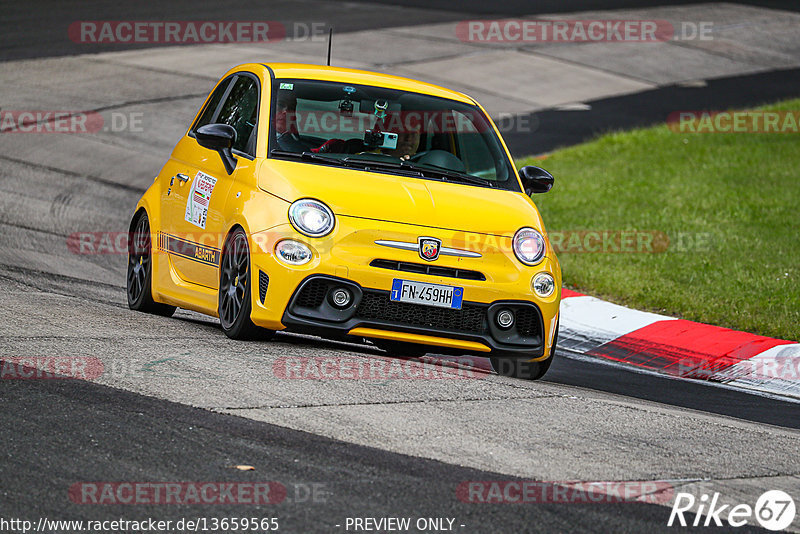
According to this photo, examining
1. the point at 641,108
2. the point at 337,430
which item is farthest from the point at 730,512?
the point at 641,108

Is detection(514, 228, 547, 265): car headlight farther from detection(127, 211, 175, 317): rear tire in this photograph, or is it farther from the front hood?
detection(127, 211, 175, 317): rear tire

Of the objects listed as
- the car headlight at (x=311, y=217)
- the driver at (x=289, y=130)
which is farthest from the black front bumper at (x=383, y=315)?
the driver at (x=289, y=130)

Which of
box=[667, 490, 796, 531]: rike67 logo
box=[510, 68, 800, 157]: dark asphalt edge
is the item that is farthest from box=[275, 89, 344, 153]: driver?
box=[510, 68, 800, 157]: dark asphalt edge

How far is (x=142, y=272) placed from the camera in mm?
8977

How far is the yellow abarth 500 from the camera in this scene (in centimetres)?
710

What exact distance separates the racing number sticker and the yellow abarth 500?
0.06ft

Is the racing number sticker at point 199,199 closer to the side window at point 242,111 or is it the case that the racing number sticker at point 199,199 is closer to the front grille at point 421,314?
the side window at point 242,111

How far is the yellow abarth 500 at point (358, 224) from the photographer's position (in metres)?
7.10

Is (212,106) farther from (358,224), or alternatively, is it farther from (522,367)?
(522,367)

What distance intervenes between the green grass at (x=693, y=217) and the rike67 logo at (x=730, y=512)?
481 centimetres

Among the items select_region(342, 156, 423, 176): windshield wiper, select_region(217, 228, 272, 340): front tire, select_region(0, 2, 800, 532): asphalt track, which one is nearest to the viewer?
select_region(0, 2, 800, 532): asphalt track

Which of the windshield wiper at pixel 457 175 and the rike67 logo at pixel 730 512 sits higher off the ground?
the windshield wiper at pixel 457 175

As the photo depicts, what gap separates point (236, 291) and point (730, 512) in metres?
3.41

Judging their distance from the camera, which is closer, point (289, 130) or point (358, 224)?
point (358, 224)
